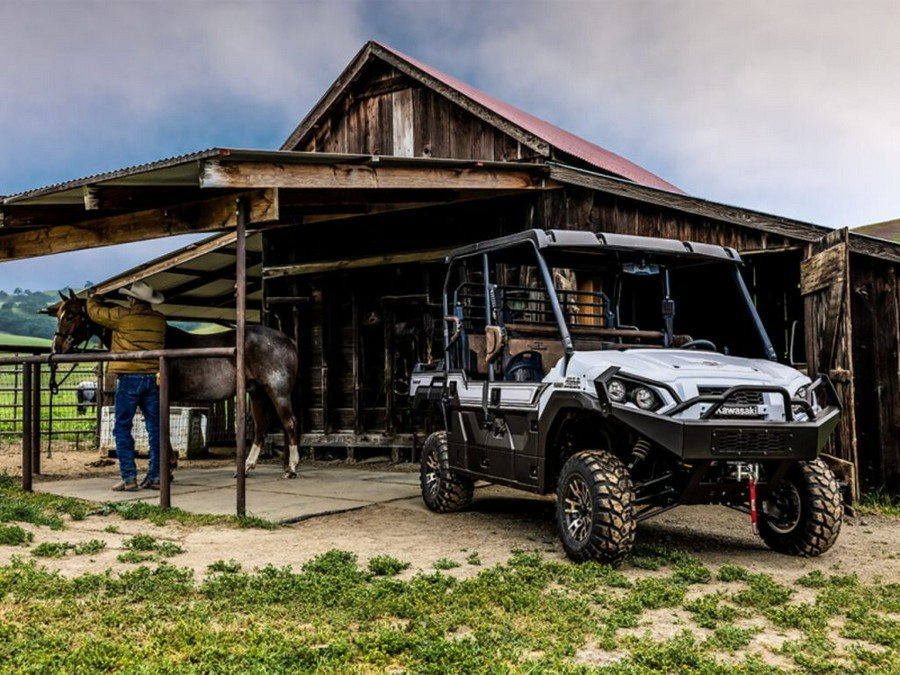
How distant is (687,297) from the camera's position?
46.6 feet

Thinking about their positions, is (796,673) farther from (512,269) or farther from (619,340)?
(512,269)

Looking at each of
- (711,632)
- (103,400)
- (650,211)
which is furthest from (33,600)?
(103,400)

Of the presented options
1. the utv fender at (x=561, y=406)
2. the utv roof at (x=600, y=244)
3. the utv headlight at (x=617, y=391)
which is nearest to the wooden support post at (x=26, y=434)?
the utv roof at (x=600, y=244)

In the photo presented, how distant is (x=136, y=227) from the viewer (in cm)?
948

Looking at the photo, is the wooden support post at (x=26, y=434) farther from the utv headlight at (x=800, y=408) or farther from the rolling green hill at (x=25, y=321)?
the rolling green hill at (x=25, y=321)

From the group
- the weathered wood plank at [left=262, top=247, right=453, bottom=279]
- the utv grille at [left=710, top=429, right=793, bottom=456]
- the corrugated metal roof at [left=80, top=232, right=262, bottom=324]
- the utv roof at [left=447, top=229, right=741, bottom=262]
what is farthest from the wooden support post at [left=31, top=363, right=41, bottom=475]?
the utv grille at [left=710, top=429, right=793, bottom=456]

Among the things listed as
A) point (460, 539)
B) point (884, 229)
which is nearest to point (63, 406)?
point (460, 539)

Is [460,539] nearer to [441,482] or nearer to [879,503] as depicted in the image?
[441,482]

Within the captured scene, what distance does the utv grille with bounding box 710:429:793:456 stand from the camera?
5.55m

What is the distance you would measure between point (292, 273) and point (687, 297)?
6.44 metres

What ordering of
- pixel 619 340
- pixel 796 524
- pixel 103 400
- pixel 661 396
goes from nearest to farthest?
pixel 661 396, pixel 796 524, pixel 619 340, pixel 103 400

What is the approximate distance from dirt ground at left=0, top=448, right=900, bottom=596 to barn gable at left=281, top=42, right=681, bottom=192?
5640 mm

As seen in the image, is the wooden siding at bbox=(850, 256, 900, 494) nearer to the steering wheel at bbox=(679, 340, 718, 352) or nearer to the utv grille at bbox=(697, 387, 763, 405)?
the steering wheel at bbox=(679, 340, 718, 352)

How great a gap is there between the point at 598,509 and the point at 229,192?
487 centimetres
